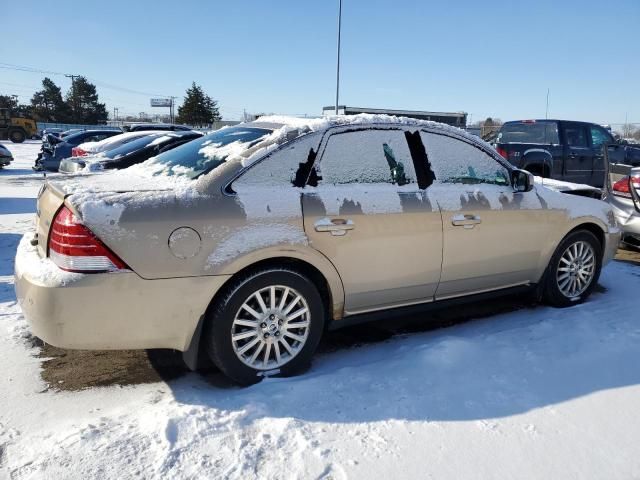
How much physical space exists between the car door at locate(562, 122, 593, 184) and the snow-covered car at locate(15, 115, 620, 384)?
7240 millimetres

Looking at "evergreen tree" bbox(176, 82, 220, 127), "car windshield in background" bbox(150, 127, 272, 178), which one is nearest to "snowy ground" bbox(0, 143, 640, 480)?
"car windshield in background" bbox(150, 127, 272, 178)

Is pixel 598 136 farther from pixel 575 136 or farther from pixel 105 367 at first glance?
pixel 105 367

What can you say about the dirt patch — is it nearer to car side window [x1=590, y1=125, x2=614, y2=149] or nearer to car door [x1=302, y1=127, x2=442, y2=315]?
car door [x1=302, y1=127, x2=442, y2=315]

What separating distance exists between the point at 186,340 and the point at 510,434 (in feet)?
5.76

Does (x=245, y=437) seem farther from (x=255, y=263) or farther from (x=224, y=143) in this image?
(x=224, y=143)

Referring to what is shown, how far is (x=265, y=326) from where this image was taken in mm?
3051

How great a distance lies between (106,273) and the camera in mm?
2615

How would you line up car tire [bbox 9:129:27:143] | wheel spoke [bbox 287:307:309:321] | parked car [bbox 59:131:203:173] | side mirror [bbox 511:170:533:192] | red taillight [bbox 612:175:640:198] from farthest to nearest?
car tire [bbox 9:129:27:143] < parked car [bbox 59:131:203:173] < red taillight [bbox 612:175:640:198] < side mirror [bbox 511:170:533:192] < wheel spoke [bbox 287:307:309:321]

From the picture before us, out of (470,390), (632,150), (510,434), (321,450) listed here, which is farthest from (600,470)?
(632,150)

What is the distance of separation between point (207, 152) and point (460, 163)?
1.84m

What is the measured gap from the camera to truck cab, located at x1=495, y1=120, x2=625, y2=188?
33.3 feet

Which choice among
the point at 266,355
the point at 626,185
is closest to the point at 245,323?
the point at 266,355

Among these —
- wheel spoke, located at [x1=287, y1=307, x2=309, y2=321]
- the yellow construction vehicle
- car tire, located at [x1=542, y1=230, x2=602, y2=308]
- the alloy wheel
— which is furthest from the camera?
the yellow construction vehicle

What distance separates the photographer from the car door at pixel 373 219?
10.6ft
